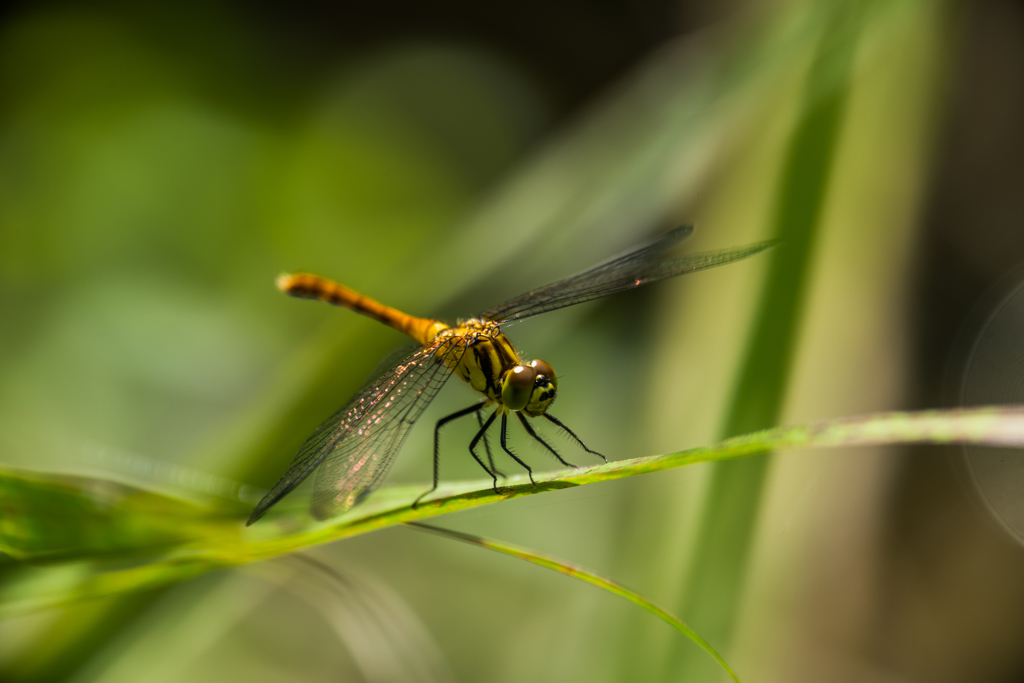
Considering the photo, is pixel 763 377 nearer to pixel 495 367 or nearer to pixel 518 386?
pixel 518 386

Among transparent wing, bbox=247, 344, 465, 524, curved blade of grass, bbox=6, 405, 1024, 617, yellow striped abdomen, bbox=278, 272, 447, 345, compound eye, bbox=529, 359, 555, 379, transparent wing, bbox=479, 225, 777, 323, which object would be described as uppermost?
transparent wing, bbox=479, 225, 777, 323

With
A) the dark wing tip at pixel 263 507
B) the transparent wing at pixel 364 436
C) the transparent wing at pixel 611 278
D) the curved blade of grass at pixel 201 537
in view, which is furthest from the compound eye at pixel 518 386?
the dark wing tip at pixel 263 507

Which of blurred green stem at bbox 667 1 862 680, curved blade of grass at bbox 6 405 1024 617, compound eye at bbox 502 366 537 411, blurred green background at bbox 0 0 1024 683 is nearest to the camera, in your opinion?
curved blade of grass at bbox 6 405 1024 617

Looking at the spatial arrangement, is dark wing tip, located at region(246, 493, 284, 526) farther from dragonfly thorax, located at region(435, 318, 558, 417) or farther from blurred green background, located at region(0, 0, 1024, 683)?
dragonfly thorax, located at region(435, 318, 558, 417)

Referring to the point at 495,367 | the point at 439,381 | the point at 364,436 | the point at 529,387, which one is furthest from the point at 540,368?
the point at 364,436

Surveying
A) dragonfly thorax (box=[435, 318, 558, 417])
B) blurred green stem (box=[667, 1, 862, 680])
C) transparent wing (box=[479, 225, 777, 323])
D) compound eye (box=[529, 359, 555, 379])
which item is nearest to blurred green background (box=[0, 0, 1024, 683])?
blurred green stem (box=[667, 1, 862, 680])

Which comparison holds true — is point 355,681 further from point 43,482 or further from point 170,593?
point 43,482

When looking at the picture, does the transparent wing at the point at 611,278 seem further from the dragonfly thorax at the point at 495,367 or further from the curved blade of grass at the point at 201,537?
the curved blade of grass at the point at 201,537
